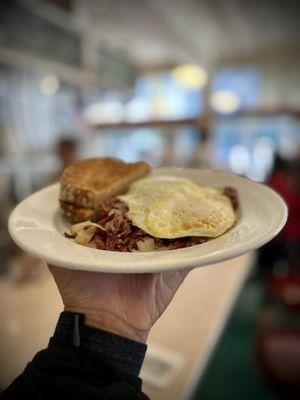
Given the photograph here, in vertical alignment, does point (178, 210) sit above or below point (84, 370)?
above

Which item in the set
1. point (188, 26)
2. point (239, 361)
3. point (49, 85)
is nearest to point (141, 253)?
point (239, 361)

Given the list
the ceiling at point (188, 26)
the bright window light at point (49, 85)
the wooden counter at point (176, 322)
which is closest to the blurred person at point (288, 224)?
the wooden counter at point (176, 322)

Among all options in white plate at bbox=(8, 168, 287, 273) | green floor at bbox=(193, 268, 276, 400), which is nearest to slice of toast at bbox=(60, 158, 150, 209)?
white plate at bbox=(8, 168, 287, 273)

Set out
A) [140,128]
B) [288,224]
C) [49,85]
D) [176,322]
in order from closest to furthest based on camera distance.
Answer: [176,322], [140,128], [288,224], [49,85]

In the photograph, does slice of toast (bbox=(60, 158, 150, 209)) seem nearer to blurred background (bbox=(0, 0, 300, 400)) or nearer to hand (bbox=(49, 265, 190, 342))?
blurred background (bbox=(0, 0, 300, 400))

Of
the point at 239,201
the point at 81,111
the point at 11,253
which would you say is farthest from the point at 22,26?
the point at 239,201

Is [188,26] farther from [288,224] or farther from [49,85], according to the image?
[288,224]
